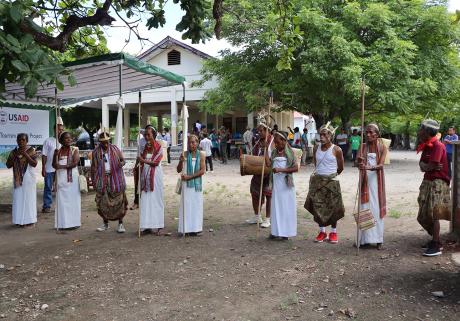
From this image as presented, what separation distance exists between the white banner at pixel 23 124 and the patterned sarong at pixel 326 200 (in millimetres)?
7977

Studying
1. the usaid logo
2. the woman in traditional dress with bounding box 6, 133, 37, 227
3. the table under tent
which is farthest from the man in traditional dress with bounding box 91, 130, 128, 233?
the usaid logo

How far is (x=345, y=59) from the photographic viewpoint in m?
16.4

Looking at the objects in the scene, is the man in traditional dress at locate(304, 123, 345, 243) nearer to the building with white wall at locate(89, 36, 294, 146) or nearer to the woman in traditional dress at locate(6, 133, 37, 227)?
the woman in traditional dress at locate(6, 133, 37, 227)

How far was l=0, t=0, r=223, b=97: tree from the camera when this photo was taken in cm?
369

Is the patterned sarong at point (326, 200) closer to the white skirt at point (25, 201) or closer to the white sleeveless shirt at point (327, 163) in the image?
the white sleeveless shirt at point (327, 163)

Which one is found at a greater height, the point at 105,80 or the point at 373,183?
the point at 105,80

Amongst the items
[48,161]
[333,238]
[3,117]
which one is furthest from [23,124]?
[333,238]

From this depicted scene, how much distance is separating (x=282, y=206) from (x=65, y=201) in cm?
376

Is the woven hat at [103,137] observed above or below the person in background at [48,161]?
above

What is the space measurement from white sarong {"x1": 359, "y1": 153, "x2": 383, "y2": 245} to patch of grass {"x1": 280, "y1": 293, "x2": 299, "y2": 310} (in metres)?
1.99

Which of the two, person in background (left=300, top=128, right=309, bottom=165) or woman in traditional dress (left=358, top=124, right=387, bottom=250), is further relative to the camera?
person in background (left=300, top=128, right=309, bottom=165)

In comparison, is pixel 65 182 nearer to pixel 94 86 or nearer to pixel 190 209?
pixel 190 209

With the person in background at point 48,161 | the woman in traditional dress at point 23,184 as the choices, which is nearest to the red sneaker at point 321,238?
the woman in traditional dress at point 23,184

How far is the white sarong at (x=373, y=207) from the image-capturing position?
605 centimetres
